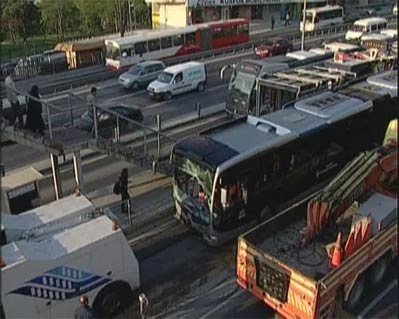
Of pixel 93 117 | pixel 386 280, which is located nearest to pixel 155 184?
pixel 93 117

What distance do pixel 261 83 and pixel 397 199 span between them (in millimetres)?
10253

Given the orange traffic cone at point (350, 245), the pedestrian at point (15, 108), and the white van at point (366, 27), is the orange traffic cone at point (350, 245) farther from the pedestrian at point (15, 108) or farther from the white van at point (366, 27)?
the white van at point (366, 27)

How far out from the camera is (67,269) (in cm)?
872

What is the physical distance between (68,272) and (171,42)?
24.4 metres

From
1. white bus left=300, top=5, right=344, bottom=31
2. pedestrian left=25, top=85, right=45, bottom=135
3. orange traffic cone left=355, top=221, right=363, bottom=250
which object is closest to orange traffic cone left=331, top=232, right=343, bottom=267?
orange traffic cone left=355, top=221, right=363, bottom=250

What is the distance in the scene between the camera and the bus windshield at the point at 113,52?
29.1 meters

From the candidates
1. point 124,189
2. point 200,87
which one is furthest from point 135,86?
point 124,189

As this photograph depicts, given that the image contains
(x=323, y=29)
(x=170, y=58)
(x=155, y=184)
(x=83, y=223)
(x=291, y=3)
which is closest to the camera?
(x=83, y=223)

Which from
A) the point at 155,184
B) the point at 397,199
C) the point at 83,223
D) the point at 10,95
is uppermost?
→ the point at 10,95

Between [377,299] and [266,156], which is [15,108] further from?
[377,299]

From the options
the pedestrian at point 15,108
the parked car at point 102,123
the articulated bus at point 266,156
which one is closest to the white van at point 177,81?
the parked car at point 102,123

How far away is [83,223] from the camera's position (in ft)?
31.6

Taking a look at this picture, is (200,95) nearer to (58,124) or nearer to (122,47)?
(122,47)

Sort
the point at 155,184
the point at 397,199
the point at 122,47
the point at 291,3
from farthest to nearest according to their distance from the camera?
the point at 291,3
the point at 122,47
the point at 155,184
the point at 397,199
